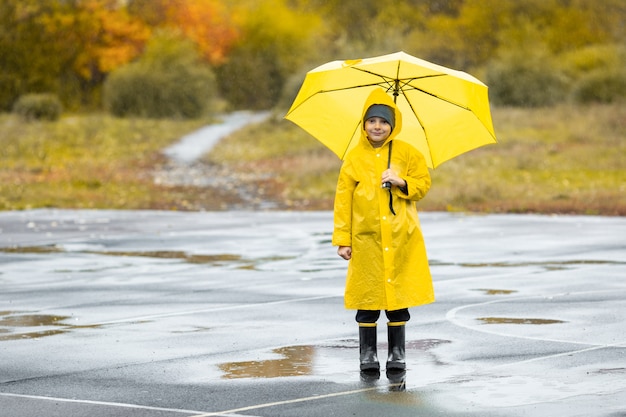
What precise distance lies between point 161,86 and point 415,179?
55226mm

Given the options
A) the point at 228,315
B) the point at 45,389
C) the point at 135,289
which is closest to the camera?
the point at 45,389

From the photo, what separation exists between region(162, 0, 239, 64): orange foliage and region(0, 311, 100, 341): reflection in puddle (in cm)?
6834

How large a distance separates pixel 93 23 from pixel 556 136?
3779 centimetres

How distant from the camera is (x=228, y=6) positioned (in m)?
94.1

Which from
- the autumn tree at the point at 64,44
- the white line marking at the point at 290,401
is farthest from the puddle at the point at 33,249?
the autumn tree at the point at 64,44

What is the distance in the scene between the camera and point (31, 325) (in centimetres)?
1092

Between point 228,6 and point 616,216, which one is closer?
point 616,216

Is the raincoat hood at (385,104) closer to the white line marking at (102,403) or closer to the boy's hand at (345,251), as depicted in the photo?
the boy's hand at (345,251)

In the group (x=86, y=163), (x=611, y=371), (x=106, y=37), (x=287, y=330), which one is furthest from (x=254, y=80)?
(x=611, y=371)

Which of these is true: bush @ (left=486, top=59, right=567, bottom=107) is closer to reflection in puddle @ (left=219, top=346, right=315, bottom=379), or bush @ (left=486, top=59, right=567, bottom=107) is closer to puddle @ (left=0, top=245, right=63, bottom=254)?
puddle @ (left=0, top=245, right=63, bottom=254)

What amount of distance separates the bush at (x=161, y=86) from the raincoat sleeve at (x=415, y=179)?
54057 millimetres

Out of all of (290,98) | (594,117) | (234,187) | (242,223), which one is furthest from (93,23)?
(242,223)

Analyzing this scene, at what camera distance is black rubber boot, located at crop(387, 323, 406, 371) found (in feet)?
27.8

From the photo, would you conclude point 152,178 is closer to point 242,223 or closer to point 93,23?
point 242,223
